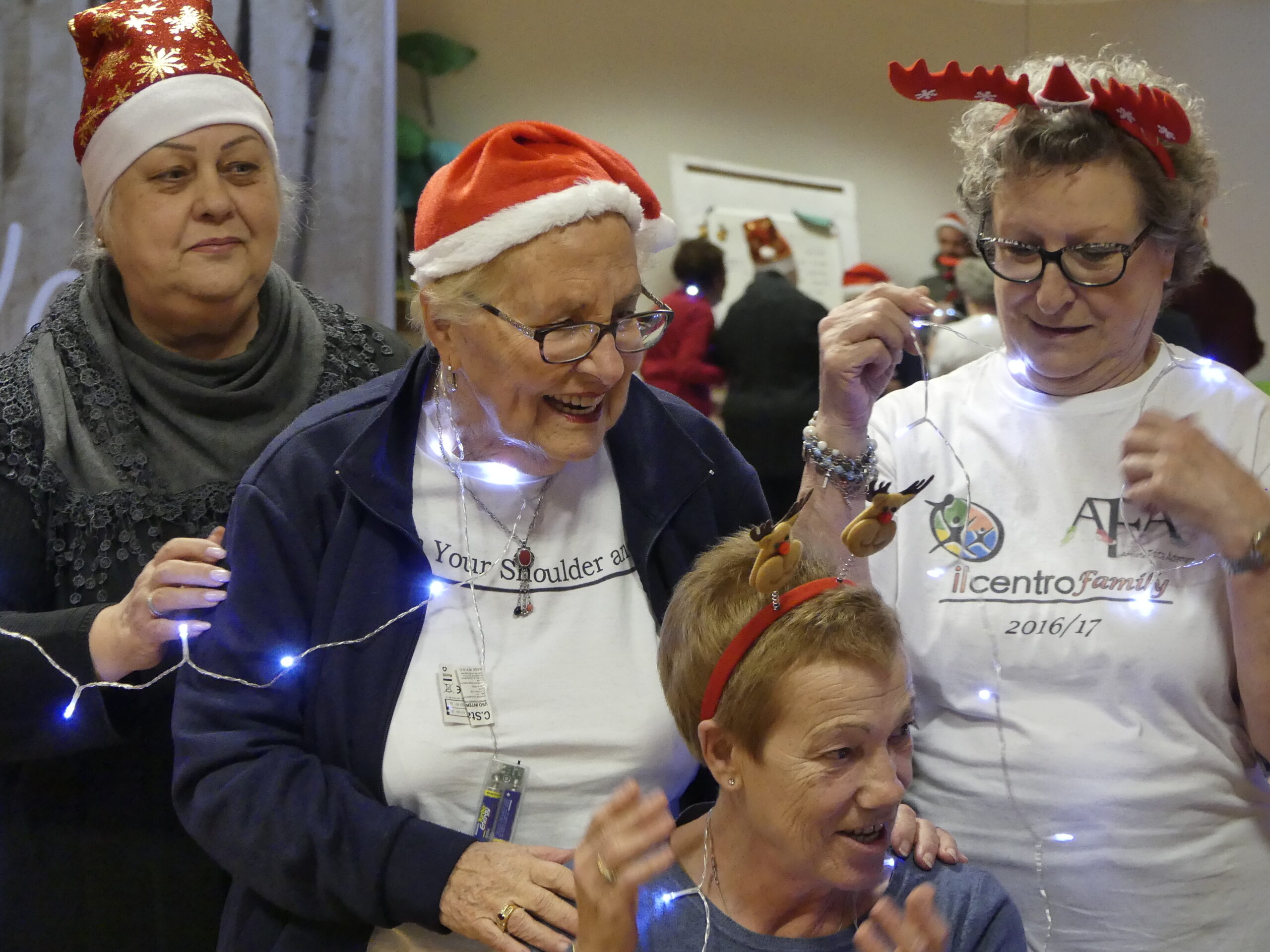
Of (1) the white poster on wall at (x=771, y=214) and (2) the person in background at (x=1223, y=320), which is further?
(1) the white poster on wall at (x=771, y=214)

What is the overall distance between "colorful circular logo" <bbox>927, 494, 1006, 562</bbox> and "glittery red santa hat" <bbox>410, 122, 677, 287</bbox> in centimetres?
54

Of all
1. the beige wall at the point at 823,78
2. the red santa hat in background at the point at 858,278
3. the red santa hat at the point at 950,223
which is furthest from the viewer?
the red santa hat at the point at 950,223

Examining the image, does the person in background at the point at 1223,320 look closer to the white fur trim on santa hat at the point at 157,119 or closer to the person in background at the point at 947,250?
the person in background at the point at 947,250

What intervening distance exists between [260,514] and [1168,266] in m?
1.24

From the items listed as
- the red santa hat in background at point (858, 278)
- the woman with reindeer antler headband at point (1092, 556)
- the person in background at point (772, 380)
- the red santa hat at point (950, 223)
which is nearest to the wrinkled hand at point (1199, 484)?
the woman with reindeer antler headband at point (1092, 556)

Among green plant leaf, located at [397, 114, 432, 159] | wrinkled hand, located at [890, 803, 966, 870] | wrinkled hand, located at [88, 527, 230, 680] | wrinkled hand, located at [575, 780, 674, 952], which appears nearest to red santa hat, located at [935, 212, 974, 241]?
green plant leaf, located at [397, 114, 432, 159]

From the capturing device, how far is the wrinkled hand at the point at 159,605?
4.99 feet

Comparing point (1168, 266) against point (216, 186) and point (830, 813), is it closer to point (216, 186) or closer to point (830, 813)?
point (830, 813)

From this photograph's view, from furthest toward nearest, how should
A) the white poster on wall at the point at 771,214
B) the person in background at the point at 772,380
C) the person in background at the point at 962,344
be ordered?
1. the white poster on wall at the point at 771,214
2. the person in background at the point at 772,380
3. the person in background at the point at 962,344

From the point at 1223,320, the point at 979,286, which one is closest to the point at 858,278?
the point at 1223,320

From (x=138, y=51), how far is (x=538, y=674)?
115cm

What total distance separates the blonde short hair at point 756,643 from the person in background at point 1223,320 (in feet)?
9.64

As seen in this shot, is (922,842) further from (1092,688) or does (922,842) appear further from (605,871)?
(605,871)

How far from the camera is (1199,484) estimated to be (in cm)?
145
